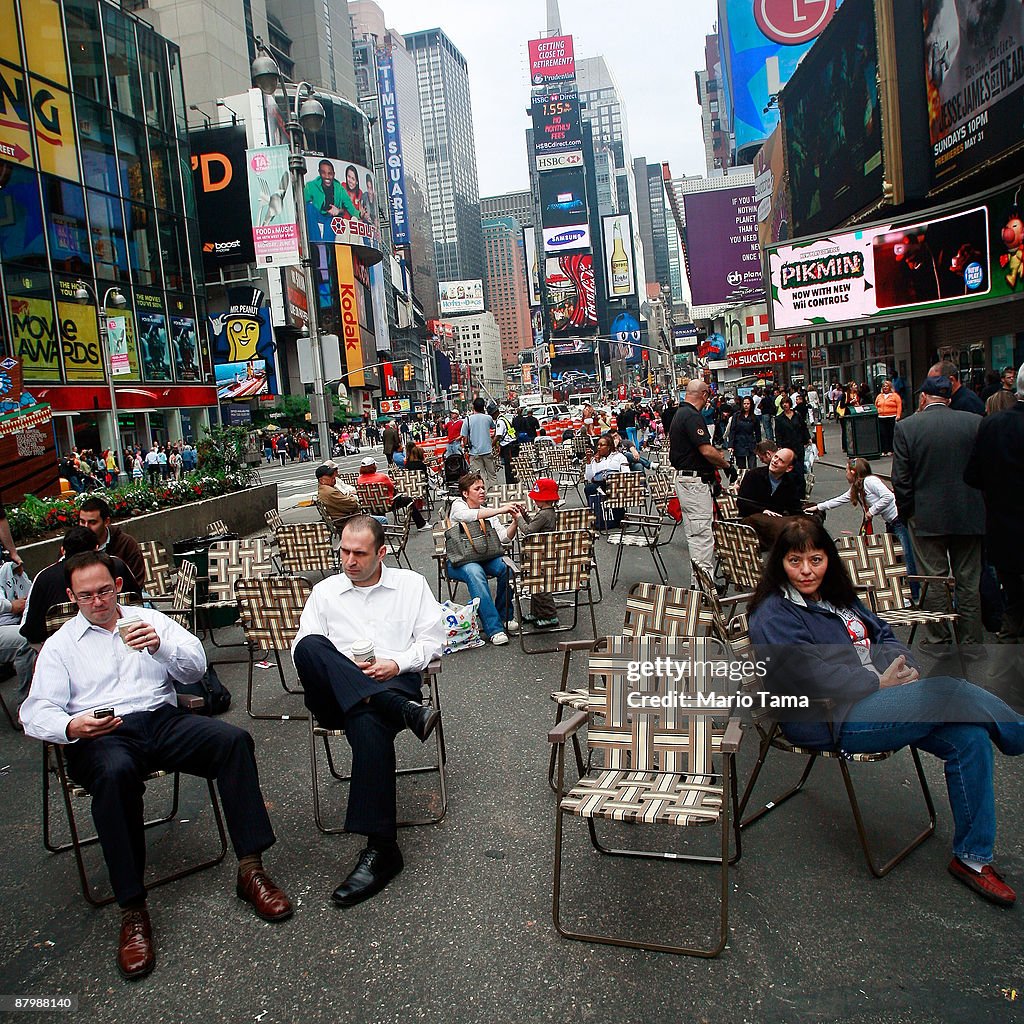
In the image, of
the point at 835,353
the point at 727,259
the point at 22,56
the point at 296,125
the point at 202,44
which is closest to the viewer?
the point at 296,125

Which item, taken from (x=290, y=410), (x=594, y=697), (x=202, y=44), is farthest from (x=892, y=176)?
(x=202, y=44)

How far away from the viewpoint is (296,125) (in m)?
17.9

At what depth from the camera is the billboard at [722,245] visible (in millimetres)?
46062

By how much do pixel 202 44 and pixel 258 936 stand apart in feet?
267

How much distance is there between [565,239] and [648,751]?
16371 centimetres

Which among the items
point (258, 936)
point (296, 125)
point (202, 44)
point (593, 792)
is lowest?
point (258, 936)

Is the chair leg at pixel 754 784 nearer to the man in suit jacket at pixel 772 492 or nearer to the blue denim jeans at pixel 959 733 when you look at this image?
the blue denim jeans at pixel 959 733

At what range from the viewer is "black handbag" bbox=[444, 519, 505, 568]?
771 centimetres

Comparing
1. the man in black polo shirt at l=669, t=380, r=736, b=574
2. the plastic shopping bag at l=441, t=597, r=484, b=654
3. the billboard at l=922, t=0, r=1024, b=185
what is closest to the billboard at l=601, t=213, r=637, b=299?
the billboard at l=922, t=0, r=1024, b=185

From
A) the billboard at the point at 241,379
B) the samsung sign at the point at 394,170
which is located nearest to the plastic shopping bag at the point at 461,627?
the billboard at the point at 241,379

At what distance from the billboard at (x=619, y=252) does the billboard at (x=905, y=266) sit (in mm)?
155466

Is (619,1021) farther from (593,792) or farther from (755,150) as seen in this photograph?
(755,150)

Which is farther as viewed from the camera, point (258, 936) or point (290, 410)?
point (290, 410)

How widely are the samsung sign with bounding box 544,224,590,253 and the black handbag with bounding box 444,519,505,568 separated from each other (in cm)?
15696
